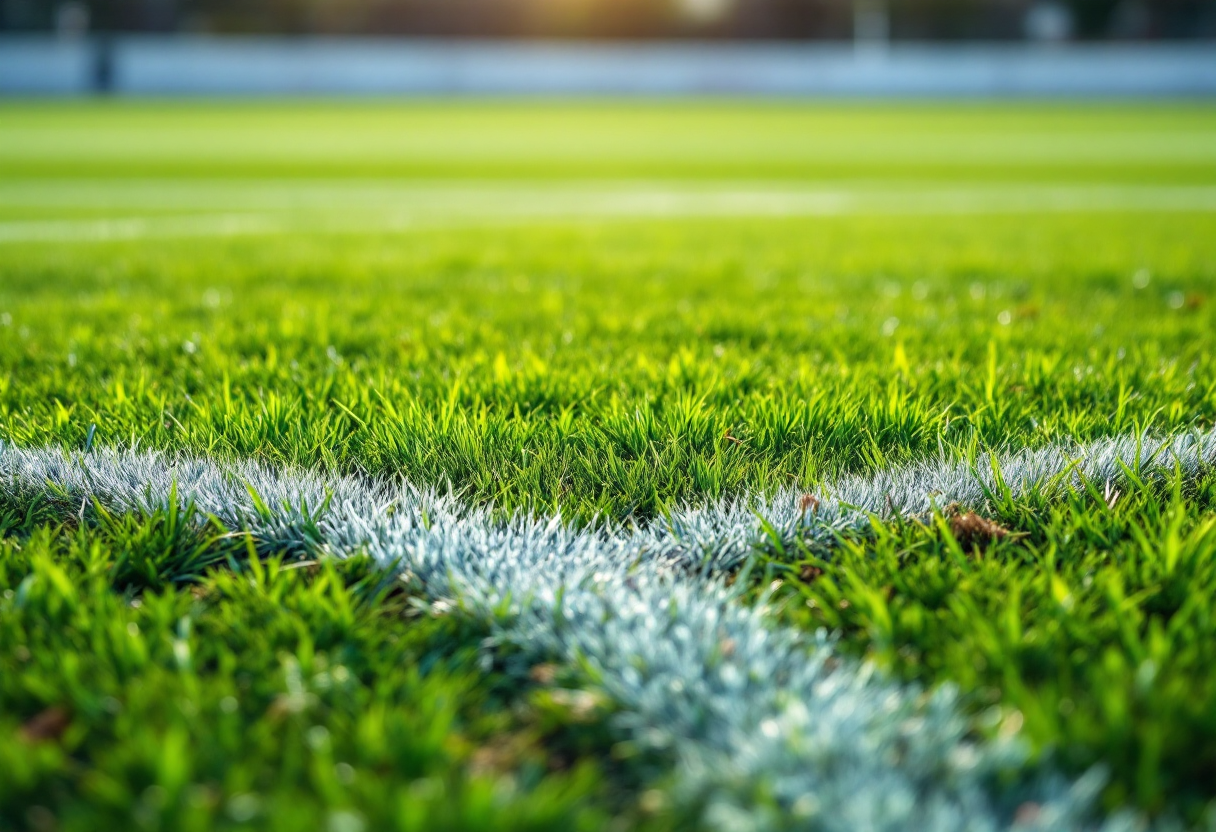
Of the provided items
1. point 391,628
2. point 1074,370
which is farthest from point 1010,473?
point 391,628

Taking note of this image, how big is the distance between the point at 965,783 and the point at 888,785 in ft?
0.29

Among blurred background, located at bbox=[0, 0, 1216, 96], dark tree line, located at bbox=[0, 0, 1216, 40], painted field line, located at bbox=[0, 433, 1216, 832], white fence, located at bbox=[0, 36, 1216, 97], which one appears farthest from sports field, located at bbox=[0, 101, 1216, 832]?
dark tree line, located at bbox=[0, 0, 1216, 40]

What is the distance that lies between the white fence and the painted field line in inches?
1643

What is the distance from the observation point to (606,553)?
171cm

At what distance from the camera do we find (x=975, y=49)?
48344mm

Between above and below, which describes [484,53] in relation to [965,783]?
above

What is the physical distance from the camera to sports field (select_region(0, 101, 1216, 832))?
1101 millimetres

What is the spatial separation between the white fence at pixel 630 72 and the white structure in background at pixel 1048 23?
468 cm

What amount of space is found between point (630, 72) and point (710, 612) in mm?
44101

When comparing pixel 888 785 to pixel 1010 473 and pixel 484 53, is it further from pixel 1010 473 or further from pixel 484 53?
pixel 484 53

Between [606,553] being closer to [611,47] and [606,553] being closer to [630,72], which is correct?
[630,72]

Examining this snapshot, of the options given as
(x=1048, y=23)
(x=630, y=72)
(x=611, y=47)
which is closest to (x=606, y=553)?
(x=630, y=72)

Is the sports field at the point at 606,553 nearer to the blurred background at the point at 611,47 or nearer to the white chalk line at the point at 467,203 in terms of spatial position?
the white chalk line at the point at 467,203

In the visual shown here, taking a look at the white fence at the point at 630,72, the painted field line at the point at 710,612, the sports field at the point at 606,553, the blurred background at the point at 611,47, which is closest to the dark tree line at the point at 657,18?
the blurred background at the point at 611,47
